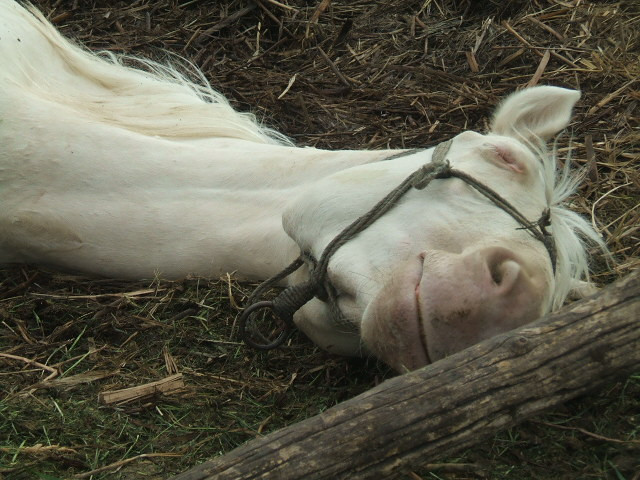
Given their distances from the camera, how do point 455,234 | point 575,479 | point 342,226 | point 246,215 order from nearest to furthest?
point 575,479 → point 455,234 → point 342,226 → point 246,215

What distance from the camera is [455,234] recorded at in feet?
8.66

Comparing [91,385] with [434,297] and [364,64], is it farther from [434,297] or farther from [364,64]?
[364,64]

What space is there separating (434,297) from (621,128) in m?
2.47

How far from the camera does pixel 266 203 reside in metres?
3.44

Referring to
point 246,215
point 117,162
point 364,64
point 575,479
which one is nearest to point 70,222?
point 117,162

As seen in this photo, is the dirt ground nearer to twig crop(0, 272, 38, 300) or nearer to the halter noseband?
twig crop(0, 272, 38, 300)

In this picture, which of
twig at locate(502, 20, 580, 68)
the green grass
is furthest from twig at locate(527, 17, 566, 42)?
the green grass

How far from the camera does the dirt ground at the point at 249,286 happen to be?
100 inches

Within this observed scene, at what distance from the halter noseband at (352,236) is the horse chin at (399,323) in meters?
0.31

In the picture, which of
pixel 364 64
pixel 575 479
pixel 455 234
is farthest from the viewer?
pixel 364 64

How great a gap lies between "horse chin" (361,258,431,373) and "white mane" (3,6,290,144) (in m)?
1.57

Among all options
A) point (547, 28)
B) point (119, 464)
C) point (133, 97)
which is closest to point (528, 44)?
point (547, 28)

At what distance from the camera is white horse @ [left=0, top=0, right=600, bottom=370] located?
248 cm

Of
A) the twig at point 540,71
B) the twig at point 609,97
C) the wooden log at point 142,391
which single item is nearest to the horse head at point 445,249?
the wooden log at point 142,391
